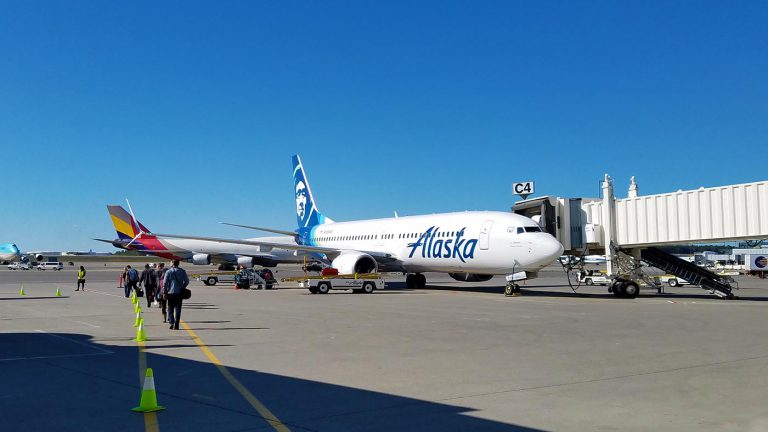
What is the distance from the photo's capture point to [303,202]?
52.9 meters

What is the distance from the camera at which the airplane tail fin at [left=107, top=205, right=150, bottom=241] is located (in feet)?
216

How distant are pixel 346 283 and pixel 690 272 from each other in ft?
50.4

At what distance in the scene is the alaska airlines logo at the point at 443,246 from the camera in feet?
106

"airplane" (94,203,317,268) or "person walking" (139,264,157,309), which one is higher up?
"airplane" (94,203,317,268)

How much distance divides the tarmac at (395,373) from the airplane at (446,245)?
394 inches

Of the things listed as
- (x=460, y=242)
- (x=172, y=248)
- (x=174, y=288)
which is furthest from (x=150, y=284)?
(x=172, y=248)

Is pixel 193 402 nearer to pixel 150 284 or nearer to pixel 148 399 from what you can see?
pixel 148 399

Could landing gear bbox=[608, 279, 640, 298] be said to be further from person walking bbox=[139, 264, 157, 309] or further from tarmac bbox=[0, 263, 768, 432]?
person walking bbox=[139, 264, 157, 309]

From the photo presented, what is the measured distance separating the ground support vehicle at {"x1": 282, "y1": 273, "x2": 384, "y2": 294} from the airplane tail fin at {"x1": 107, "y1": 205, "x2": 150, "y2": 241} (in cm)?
3813

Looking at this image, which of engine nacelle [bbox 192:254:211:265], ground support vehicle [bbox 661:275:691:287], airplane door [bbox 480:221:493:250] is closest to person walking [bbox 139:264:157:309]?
airplane door [bbox 480:221:493:250]

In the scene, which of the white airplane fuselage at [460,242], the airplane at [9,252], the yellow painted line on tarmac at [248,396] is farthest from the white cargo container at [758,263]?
the airplane at [9,252]

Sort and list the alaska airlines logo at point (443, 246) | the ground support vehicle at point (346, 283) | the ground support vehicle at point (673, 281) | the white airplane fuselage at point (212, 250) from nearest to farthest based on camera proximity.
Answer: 1. the alaska airlines logo at point (443, 246)
2. the ground support vehicle at point (346, 283)
3. the ground support vehicle at point (673, 281)
4. the white airplane fuselage at point (212, 250)

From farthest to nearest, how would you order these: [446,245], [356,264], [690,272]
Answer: [356,264], [446,245], [690,272]

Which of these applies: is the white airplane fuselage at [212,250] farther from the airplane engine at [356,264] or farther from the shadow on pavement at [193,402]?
the shadow on pavement at [193,402]
